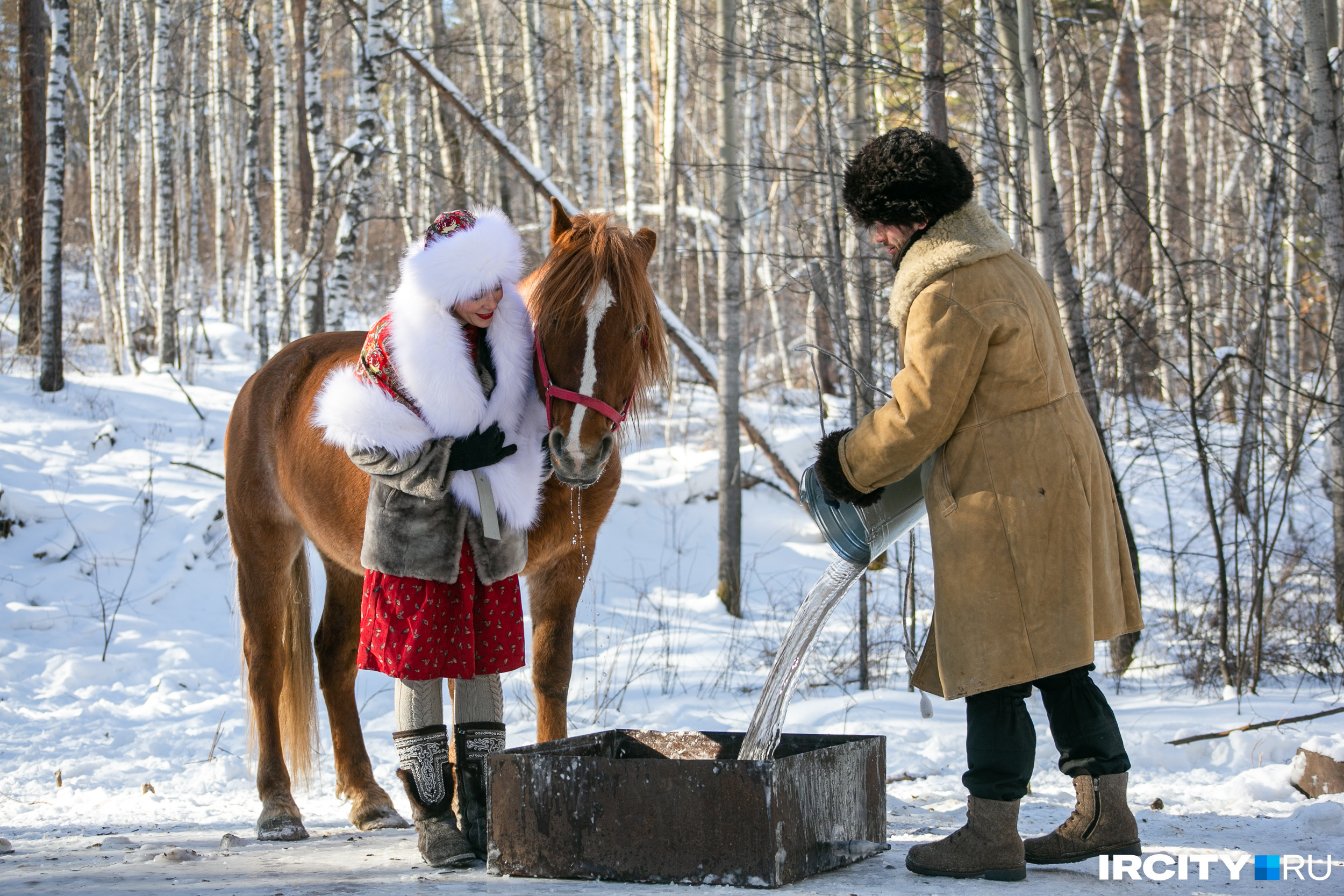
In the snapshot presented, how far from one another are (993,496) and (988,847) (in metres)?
0.88

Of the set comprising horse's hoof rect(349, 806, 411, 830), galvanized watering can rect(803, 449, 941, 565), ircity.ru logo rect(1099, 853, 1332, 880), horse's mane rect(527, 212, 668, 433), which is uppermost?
horse's mane rect(527, 212, 668, 433)

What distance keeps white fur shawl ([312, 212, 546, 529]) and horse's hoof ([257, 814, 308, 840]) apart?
4.86 feet

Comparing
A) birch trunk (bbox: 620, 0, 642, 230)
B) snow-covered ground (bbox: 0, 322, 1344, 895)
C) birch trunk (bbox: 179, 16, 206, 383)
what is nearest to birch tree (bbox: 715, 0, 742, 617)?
snow-covered ground (bbox: 0, 322, 1344, 895)

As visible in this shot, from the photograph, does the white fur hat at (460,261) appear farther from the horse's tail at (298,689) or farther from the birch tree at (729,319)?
the birch tree at (729,319)

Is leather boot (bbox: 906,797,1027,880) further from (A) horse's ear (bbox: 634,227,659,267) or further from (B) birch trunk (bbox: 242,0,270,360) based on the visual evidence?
(B) birch trunk (bbox: 242,0,270,360)

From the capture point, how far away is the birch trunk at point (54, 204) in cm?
1036

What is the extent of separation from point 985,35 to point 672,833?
234 inches

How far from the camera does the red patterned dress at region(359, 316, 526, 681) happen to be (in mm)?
2748

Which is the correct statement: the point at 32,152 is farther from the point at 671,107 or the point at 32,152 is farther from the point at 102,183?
the point at 671,107

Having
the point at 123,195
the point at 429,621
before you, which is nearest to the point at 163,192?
the point at 123,195

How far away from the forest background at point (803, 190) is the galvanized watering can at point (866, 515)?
0.46 metres

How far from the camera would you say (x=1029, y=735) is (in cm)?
249

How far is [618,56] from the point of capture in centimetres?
1105

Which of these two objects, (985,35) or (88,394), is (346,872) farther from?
(88,394)
